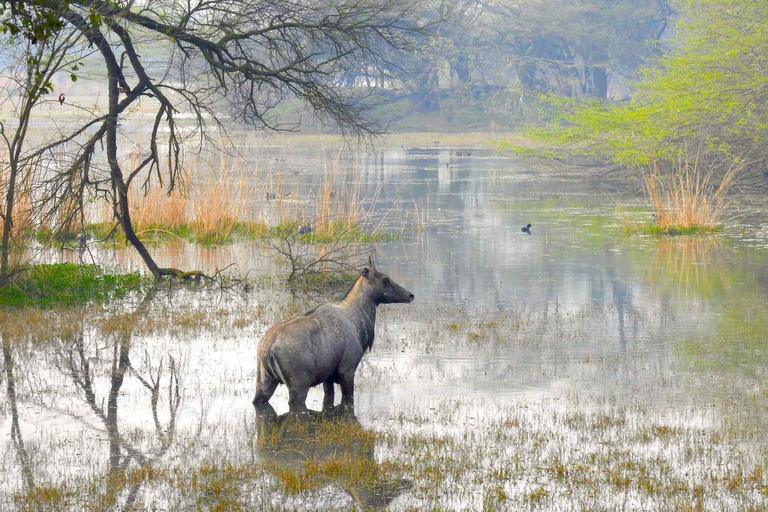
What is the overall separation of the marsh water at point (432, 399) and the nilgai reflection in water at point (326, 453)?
2 centimetres

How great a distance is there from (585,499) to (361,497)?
1.47 m

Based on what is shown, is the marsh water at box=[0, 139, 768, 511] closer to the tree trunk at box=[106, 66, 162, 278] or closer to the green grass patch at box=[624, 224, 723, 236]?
the tree trunk at box=[106, 66, 162, 278]

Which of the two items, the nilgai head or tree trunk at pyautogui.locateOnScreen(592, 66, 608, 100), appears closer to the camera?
the nilgai head

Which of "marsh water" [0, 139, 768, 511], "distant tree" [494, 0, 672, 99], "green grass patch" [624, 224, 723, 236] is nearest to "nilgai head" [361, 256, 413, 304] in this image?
"marsh water" [0, 139, 768, 511]

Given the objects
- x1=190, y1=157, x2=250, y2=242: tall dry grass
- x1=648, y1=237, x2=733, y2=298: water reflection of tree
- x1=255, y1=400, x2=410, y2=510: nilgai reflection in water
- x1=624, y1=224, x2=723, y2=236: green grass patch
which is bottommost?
x1=255, y1=400, x2=410, y2=510: nilgai reflection in water

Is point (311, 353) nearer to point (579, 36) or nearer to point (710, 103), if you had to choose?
point (710, 103)

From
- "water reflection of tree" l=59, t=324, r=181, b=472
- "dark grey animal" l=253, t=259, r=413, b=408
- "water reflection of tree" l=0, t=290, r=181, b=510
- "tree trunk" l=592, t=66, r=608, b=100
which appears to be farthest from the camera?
"tree trunk" l=592, t=66, r=608, b=100

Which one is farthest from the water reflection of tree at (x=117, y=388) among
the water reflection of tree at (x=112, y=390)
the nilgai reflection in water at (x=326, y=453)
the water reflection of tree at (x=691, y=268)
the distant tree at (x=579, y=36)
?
the distant tree at (x=579, y=36)

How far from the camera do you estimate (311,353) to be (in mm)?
9125

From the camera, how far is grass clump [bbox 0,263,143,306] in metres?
14.2

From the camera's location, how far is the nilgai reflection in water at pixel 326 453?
7254 millimetres

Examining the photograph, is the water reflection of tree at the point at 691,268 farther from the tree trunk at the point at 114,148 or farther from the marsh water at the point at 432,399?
the tree trunk at the point at 114,148

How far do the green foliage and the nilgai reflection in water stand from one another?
2202 cm

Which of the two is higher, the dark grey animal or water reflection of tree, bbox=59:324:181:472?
the dark grey animal
